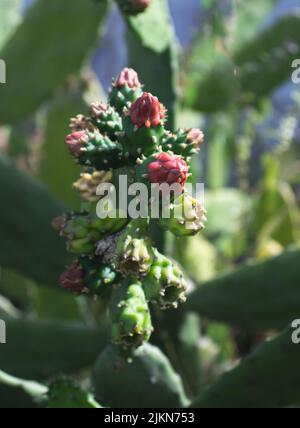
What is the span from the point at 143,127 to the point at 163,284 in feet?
0.64

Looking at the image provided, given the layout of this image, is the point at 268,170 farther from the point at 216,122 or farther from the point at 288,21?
the point at 288,21

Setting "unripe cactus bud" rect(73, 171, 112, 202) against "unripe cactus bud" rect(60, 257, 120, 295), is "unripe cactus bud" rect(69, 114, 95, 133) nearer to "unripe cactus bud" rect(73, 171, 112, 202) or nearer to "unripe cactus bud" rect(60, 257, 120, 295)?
"unripe cactus bud" rect(73, 171, 112, 202)

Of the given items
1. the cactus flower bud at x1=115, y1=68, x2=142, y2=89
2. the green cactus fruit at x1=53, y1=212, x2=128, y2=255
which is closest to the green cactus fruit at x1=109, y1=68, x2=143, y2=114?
the cactus flower bud at x1=115, y1=68, x2=142, y2=89

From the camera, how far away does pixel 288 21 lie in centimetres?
221

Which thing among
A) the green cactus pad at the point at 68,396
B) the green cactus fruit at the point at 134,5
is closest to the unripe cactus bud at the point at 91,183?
the green cactus pad at the point at 68,396

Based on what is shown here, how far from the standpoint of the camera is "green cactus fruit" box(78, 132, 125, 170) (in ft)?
3.27

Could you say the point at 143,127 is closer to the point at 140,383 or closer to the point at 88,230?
the point at 88,230

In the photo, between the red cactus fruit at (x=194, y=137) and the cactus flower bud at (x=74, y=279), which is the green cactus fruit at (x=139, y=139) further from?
the cactus flower bud at (x=74, y=279)

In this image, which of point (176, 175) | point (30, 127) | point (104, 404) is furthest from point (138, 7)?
point (30, 127)

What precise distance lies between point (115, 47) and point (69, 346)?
207 inches

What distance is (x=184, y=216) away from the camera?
37.9 inches

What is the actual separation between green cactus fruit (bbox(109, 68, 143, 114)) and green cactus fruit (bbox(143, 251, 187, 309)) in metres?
0.21

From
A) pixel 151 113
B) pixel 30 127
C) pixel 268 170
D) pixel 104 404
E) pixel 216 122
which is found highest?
pixel 30 127

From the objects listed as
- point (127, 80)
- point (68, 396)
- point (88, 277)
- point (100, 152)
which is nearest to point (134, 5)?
point (127, 80)
